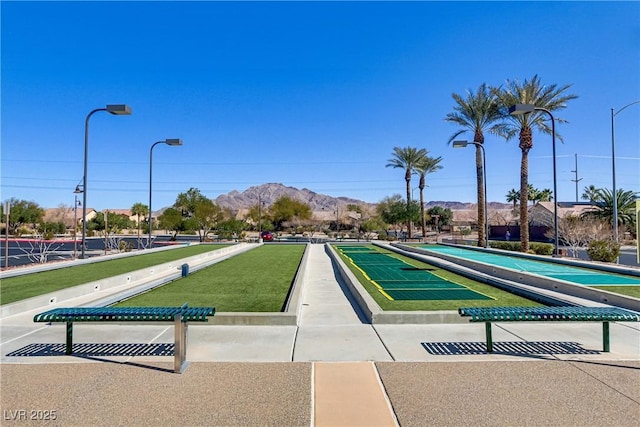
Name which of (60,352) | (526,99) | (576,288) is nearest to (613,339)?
(576,288)

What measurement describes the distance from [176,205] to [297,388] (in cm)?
5905

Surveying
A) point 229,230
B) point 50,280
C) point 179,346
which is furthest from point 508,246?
point 229,230

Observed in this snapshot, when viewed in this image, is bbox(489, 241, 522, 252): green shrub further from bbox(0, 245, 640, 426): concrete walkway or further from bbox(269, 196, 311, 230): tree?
bbox(269, 196, 311, 230): tree

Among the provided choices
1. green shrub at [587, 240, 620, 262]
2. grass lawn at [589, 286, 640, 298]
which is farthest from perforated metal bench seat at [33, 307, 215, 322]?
green shrub at [587, 240, 620, 262]

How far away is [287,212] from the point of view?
76.6 meters

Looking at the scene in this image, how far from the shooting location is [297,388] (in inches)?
179

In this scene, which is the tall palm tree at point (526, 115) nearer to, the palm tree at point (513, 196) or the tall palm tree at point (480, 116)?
the tall palm tree at point (480, 116)

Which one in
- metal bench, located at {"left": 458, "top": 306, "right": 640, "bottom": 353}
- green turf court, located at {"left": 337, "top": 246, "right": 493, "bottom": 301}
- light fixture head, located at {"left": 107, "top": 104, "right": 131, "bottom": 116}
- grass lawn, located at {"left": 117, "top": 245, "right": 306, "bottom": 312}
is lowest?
green turf court, located at {"left": 337, "top": 246, "right": 493, "bottom": 301}

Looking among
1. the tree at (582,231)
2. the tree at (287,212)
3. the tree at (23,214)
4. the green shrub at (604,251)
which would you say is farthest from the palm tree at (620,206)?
the tree at (23,214)

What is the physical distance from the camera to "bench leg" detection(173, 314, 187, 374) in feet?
16.4

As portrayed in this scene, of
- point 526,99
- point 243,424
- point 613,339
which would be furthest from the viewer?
point 526,99

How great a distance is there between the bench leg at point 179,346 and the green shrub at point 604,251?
71.2 ft

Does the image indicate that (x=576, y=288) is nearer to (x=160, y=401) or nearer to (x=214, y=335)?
(x=214, y=335)

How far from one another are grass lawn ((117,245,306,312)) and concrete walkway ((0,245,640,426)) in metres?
1.85
